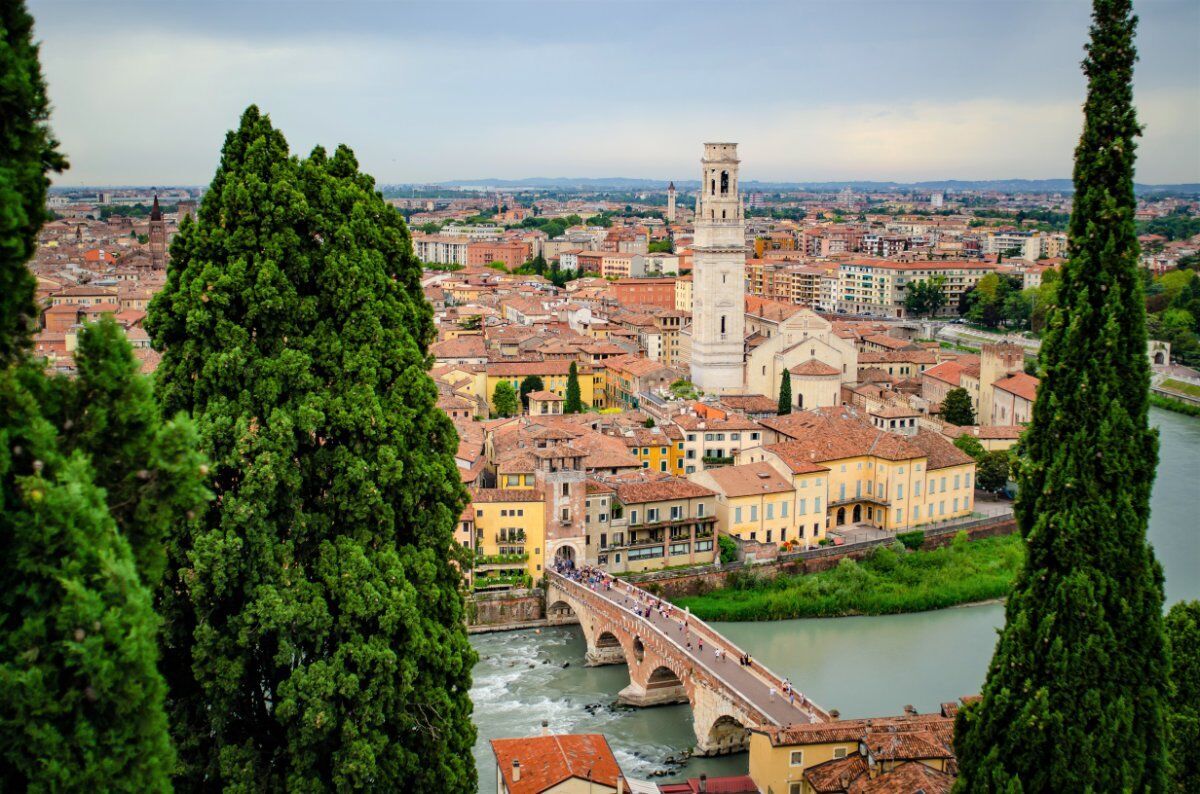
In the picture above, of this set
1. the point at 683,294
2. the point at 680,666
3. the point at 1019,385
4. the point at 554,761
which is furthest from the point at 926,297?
the point at 554,761

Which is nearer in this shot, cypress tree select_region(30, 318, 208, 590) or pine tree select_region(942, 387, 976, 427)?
cypress tree select_region(30, 318, 208, 590)

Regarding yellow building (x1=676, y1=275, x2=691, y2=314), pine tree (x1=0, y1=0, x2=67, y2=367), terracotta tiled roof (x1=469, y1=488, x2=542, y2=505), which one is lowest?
terracotta tiled roof (x1=469, y1=488, x2=542, y2=505)

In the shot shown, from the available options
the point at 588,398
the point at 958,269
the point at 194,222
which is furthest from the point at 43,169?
the point at 958,269

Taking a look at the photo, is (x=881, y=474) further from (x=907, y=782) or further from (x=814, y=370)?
(x=907, y=782)

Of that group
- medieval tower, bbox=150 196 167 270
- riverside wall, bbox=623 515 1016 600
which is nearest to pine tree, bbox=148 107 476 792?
riverside wall, bbox=623 515 1016 600

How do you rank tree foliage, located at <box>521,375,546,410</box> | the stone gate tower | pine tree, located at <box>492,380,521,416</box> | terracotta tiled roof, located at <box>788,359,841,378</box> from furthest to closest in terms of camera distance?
the stone gate tower, tree foliage, located at <box>521,375,546,410</box>, terracotta tiled roof, located at <box>788,359,841,378</box>, pine tree, located at <box>492,380,521,416</box>

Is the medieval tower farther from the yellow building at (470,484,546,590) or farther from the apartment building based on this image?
the yellow building at (470,484,546,590)

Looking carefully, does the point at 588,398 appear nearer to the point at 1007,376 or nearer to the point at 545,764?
the point at 1007,376

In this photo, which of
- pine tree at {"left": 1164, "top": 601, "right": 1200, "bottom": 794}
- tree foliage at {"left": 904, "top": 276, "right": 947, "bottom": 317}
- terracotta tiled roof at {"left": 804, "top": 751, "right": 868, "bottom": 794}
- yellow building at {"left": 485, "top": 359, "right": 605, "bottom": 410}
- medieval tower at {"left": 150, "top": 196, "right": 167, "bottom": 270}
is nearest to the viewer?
pine tree at {"left": 1164, "top": 601, "right": 1200, "bottom": 794}
